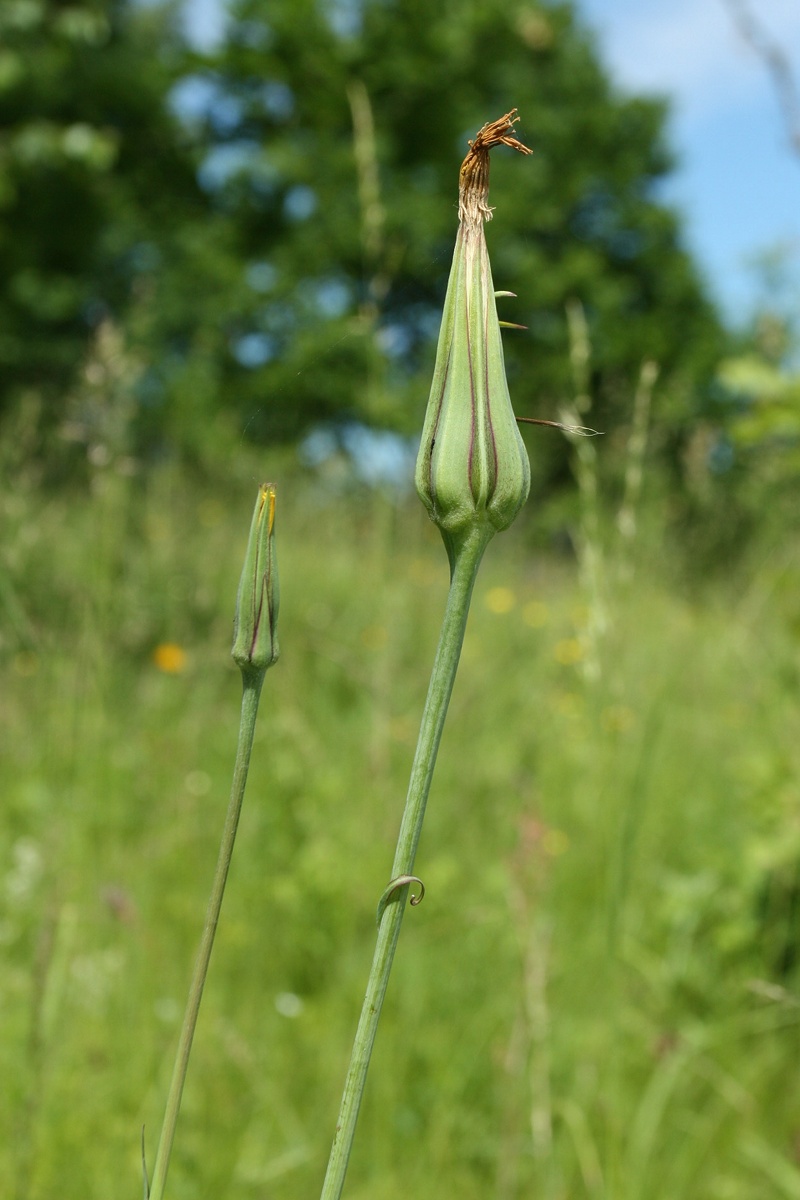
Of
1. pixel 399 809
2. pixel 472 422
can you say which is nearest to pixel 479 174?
pixel 472 422

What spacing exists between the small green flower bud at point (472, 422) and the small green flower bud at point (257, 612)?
0.07 meters

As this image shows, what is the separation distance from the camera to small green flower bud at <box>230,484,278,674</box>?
40 centimetres

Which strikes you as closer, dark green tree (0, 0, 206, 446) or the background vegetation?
the background vegetation

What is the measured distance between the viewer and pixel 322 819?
7.72 ft

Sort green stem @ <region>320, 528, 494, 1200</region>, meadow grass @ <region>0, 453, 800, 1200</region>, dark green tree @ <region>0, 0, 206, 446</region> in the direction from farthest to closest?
dark green tree @ <region>0, 0, 206, 446</region>, meadow grass @ <region>0, 453, 800, 1200</region>, green stem @ <region>320, 528, 494, 1200</region>

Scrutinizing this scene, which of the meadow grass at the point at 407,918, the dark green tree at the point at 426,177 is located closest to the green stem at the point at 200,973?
the meadow grass at the point at 407,918

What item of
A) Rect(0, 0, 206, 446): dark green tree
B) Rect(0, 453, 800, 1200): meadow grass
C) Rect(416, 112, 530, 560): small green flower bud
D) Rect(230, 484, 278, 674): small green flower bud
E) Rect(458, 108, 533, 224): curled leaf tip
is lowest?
Rect(0, 453, 800, 1200): meadow grass

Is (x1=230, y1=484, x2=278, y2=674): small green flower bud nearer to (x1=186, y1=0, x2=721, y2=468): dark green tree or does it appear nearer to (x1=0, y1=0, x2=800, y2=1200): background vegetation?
(x1=0, y1=0, x2=800, y2=1200): background vegetation

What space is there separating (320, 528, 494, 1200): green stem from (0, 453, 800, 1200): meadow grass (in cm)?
59

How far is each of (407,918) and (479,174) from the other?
186cm

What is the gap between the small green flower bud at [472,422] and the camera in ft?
1.22

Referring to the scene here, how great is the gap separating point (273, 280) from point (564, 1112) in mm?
15159

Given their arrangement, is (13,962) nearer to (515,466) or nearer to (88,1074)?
(88,1074)

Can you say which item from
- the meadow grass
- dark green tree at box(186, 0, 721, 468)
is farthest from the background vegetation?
dark green tree at box(186, 0, 721, 468)
